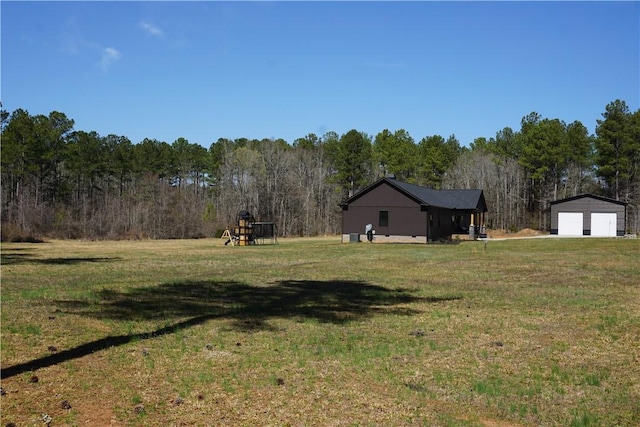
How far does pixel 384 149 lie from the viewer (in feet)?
281

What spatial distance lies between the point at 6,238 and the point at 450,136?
7118 cm

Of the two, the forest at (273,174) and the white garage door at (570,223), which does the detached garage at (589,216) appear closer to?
the white garage door at (570,223)

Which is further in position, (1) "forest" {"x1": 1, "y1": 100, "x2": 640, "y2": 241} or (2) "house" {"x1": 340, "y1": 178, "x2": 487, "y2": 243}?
(1) "forest" {"x1": 1, "y1": 100, "x2": 640, "y2": 241}

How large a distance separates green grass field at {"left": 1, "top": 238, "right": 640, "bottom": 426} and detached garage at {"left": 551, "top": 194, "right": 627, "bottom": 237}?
→ 40278 millimetres

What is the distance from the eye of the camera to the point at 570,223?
178 feet

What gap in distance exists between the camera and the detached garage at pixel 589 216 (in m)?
52.7

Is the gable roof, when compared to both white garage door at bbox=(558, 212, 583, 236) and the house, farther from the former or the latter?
white garage door at bbox=(558, 212, 583, 236)

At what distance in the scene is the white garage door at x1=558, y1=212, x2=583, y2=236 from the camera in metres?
54.0

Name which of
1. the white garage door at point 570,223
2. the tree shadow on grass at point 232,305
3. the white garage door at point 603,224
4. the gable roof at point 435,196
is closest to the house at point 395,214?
the gable roof at point 435,196

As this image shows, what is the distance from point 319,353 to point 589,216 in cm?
5251

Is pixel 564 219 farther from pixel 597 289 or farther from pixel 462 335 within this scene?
pixel 462 335

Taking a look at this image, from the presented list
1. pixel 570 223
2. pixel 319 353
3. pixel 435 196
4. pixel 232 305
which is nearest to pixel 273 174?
pixel 435 196

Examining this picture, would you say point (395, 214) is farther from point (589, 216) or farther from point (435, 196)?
point (589, 216)

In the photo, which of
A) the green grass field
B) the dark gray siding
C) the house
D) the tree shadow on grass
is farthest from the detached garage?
the tree shadow on grass
